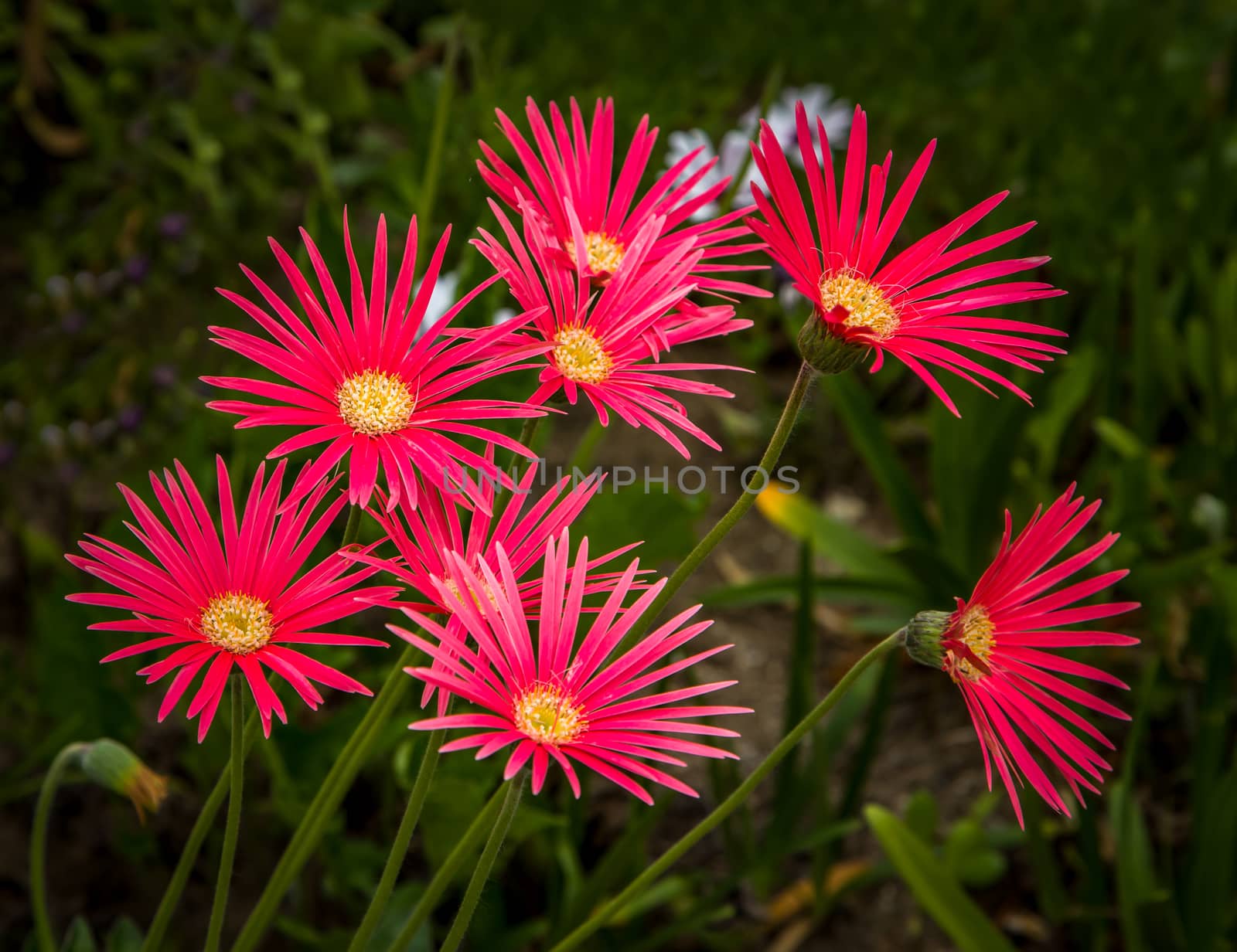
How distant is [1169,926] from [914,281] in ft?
2.44

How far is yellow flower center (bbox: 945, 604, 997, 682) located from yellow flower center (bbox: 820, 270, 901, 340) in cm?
13

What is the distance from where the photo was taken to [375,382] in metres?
0.48

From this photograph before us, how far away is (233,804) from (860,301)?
0.35 meters

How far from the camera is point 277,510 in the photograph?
1.36ft

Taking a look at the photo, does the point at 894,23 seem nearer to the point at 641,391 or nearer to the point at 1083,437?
the point at 1083,437

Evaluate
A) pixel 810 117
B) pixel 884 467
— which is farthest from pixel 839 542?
pixel 810 117

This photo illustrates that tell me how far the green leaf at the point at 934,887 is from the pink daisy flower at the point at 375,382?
1.70 ft

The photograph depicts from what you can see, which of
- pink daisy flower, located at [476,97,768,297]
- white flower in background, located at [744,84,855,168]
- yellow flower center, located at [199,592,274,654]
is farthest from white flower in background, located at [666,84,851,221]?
yellow flower center, located at [199,592,274,654]

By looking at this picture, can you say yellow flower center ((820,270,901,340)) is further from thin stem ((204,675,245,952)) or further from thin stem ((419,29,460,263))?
thin stem ((419,29,460,263))

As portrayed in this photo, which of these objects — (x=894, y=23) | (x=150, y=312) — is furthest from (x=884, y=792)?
(x=894, y=23)

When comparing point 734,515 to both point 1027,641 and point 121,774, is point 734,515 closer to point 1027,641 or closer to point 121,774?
point 1027,641

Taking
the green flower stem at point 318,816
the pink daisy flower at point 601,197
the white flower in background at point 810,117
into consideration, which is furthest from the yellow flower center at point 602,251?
the white flower in background at point 810,117

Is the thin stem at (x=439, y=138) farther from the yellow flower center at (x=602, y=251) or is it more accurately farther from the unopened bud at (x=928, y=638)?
the unopened bud at (x=928, y=638)

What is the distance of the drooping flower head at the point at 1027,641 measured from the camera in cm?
46
